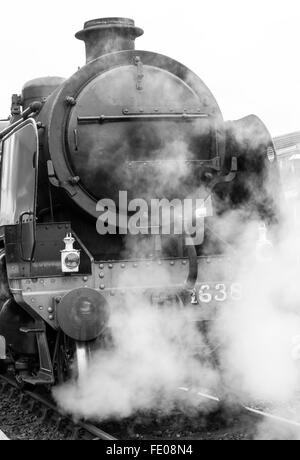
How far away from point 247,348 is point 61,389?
1.25 meters

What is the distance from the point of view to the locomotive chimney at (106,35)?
5.98m

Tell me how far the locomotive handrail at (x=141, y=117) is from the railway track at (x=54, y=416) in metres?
1.90

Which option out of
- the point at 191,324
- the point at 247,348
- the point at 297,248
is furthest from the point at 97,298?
the point at 297,248

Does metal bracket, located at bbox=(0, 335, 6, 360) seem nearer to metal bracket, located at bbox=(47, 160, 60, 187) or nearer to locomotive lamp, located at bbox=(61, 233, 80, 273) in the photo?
locomotive lamp, located at bbox=(61, 233, 80, 273)

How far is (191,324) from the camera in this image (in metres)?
5.32

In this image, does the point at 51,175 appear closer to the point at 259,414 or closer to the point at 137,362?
the point at 137,362

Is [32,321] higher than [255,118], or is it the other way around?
[255,118]

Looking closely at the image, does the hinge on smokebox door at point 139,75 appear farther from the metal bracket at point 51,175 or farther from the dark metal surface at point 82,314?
the dark metal surface at point 82,314

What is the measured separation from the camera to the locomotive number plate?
533cm

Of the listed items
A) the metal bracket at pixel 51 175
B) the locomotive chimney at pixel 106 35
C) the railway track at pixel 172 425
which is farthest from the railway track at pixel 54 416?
the locomotive chimney at pixel 106 35

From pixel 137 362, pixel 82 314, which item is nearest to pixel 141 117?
pixel 82 314

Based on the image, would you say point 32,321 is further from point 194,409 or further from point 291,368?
point 291,368

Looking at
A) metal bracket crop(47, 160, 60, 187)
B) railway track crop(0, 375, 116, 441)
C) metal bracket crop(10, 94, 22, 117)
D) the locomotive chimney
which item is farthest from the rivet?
railway track crop(0, 375, 116, 441)

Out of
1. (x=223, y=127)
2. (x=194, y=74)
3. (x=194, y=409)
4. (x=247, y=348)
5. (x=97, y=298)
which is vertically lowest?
(x=194, y=409)
